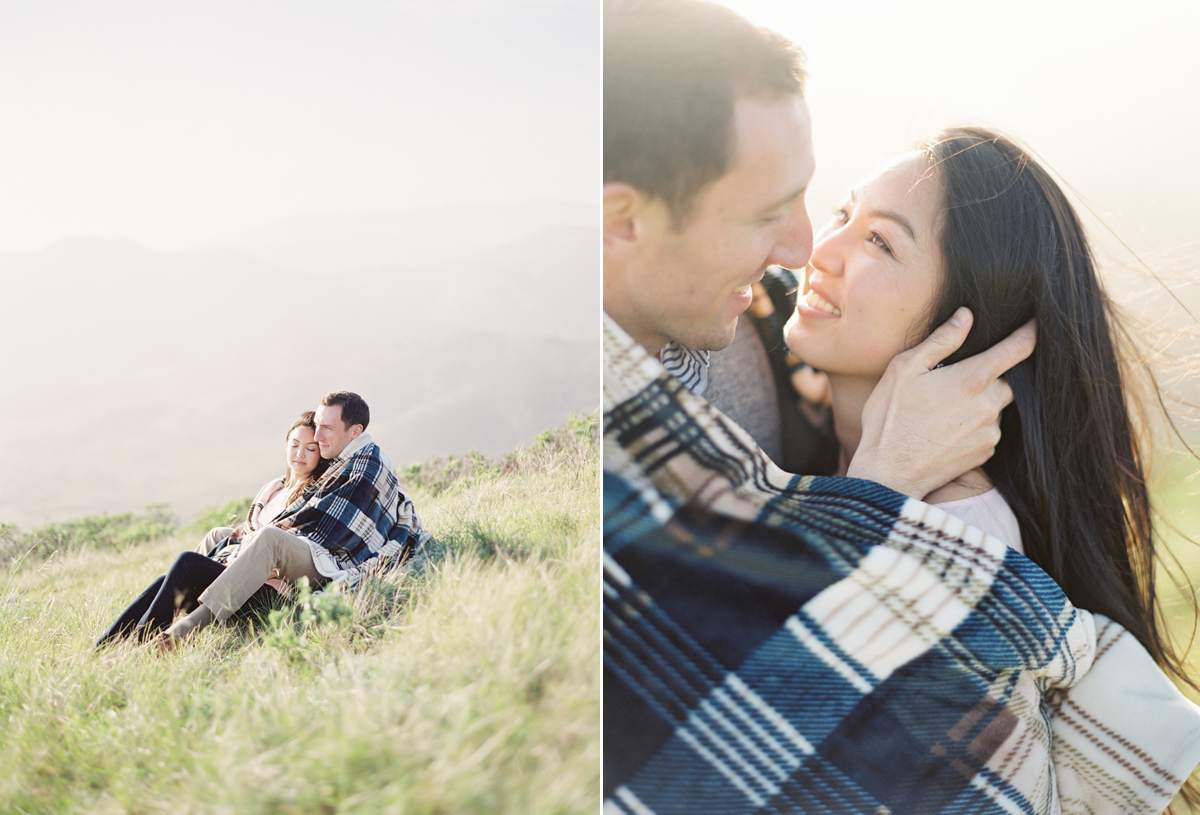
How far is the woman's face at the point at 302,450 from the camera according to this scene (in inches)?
90.0

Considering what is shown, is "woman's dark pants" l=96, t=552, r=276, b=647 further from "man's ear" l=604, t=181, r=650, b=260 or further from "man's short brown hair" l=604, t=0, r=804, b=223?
"man's short brown hair" l=604, t=0, r=804, b=223

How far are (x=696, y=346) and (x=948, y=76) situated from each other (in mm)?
937

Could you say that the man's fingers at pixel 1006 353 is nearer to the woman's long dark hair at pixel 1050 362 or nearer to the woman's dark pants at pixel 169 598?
the woman's long dark hair at pixel 1050 362

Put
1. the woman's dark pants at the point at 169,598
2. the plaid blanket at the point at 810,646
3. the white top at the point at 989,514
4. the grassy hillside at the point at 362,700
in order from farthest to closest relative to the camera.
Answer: the woman's dark pants at the point at 169,598 → the white top at the point at 989,514 → the plaid blanket at the point at 810,646 → the grassy hillside at the point at 362,700

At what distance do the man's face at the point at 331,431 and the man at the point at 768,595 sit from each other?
1148 millimetres

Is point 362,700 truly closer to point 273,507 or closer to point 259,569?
point 259,569

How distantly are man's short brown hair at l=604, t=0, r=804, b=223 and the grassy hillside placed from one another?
28.5 inches

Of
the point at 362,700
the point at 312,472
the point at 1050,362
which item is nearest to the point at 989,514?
the point at 1050,362

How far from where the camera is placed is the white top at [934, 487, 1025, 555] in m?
1.51

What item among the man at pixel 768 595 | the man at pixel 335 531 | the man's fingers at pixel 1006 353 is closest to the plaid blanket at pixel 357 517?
the man at pixel 335 531

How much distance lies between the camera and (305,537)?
201cm

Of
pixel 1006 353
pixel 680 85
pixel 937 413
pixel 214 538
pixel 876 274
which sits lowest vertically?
pixel 214 538

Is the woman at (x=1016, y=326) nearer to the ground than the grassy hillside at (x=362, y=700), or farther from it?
farther from it

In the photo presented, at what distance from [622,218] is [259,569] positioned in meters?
1.29
